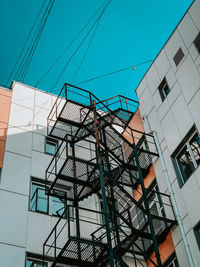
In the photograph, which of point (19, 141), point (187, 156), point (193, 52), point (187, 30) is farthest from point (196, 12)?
point (19, 141)

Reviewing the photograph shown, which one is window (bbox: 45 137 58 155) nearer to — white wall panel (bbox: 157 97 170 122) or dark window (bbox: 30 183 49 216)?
dark window (bbox: 30 183 49 216)

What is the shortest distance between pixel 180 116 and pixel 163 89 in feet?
10.1

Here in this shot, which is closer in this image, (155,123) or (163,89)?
(155,123)

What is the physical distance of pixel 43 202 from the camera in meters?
19.9

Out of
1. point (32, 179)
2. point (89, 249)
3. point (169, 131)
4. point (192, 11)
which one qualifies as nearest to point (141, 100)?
point (169, 131)

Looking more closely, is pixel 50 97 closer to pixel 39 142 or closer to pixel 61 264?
pixel 39 142

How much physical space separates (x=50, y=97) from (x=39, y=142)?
4116mm

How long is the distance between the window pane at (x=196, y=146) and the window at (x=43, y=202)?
6.47m

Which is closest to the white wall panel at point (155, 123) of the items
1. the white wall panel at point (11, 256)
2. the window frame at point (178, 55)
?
the window frame at point (178, 55)


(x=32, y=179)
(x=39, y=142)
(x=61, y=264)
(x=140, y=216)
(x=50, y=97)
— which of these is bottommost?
(x=61, y=264)

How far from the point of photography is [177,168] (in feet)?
60.4

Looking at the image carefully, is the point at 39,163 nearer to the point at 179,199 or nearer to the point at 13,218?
the point at 13,218

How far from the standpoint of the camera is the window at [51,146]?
23.0m

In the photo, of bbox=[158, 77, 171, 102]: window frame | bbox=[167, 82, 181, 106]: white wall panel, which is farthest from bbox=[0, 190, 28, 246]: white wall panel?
bbox=[158, 77, 171, 102]: window frame
